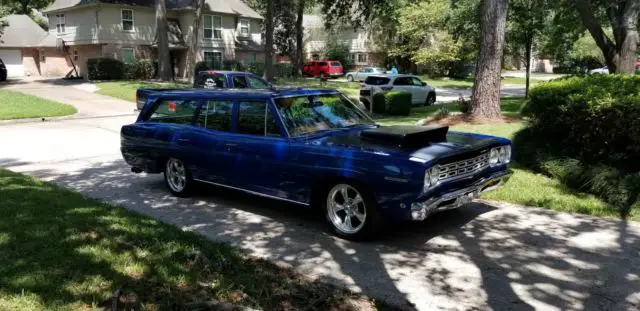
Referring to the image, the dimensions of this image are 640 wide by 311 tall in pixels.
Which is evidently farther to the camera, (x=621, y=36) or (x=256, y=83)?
(x=256, y=83)

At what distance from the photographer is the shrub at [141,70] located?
1372 inches

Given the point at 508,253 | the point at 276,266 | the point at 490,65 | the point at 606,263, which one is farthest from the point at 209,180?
the point at 490,65

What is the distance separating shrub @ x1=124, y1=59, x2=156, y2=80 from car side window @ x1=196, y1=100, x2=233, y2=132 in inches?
1185

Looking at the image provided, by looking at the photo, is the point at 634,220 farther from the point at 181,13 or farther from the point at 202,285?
the point at 181,13

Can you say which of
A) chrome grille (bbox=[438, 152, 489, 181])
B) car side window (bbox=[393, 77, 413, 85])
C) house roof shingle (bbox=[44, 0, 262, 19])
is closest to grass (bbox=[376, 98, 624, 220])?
chrome grille (bbox=[438, 152, 489, 181])

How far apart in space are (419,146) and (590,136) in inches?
132

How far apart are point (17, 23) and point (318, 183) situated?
168 ft

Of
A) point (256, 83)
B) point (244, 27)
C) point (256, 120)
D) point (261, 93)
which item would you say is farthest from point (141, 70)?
point (256, 120)

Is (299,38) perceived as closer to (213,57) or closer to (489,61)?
(213,57)

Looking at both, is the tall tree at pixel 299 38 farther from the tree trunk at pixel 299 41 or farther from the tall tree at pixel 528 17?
the tall tree at pixel 528 17

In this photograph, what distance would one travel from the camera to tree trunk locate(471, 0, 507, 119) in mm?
12148

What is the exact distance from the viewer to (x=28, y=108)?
1977 cm

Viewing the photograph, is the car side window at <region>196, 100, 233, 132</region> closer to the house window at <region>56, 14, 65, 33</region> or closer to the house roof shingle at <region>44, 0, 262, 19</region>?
the house roof shingle at <region>44, 0, 262, 19</region>

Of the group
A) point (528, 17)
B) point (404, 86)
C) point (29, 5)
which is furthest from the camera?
point (29, 5)
